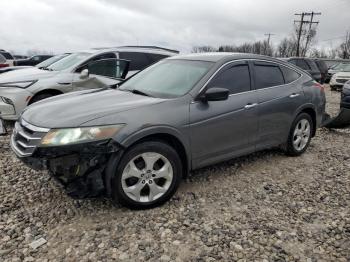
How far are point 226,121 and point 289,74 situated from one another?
69.1 inches

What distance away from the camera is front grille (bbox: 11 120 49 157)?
3211 mm

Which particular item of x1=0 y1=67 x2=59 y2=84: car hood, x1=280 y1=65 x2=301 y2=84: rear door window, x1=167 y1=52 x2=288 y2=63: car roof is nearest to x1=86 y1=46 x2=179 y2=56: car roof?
x1=0 y1=67 x2=59 y2=84: car hood

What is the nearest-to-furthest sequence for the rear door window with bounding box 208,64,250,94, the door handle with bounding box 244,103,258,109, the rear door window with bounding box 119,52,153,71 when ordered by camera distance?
1. the rear door window with bounding box 208,64,250,94
2. the door handle with bounding box 244,103,258,109
3. the rear door window with bounding box 119,52,153,71

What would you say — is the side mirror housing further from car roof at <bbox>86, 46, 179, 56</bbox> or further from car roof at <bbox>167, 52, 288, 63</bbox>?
car roof at <bbox>86, 46, 179, 56</bbox>

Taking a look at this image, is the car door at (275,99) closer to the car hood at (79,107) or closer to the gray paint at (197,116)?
the gray paint at (197,116)

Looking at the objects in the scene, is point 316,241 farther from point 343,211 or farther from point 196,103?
point 196,103

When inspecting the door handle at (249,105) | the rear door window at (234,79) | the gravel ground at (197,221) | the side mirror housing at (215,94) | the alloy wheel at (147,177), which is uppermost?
the rear door window at (234,79)

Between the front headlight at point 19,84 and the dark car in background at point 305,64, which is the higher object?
the dark car in background at point 305,64

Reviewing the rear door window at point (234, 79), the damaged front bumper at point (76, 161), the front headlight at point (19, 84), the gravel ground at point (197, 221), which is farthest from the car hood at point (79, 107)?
the front headlight at point (19, 84)

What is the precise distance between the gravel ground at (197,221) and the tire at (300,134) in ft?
2.08

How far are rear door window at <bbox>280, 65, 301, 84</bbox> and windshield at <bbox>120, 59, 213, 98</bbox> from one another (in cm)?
148

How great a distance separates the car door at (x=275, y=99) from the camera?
4602 mm

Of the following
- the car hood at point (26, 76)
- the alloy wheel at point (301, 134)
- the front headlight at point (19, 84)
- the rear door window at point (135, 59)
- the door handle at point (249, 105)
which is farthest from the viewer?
the rear door window at point (135, 59)

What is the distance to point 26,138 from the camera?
3357mm
